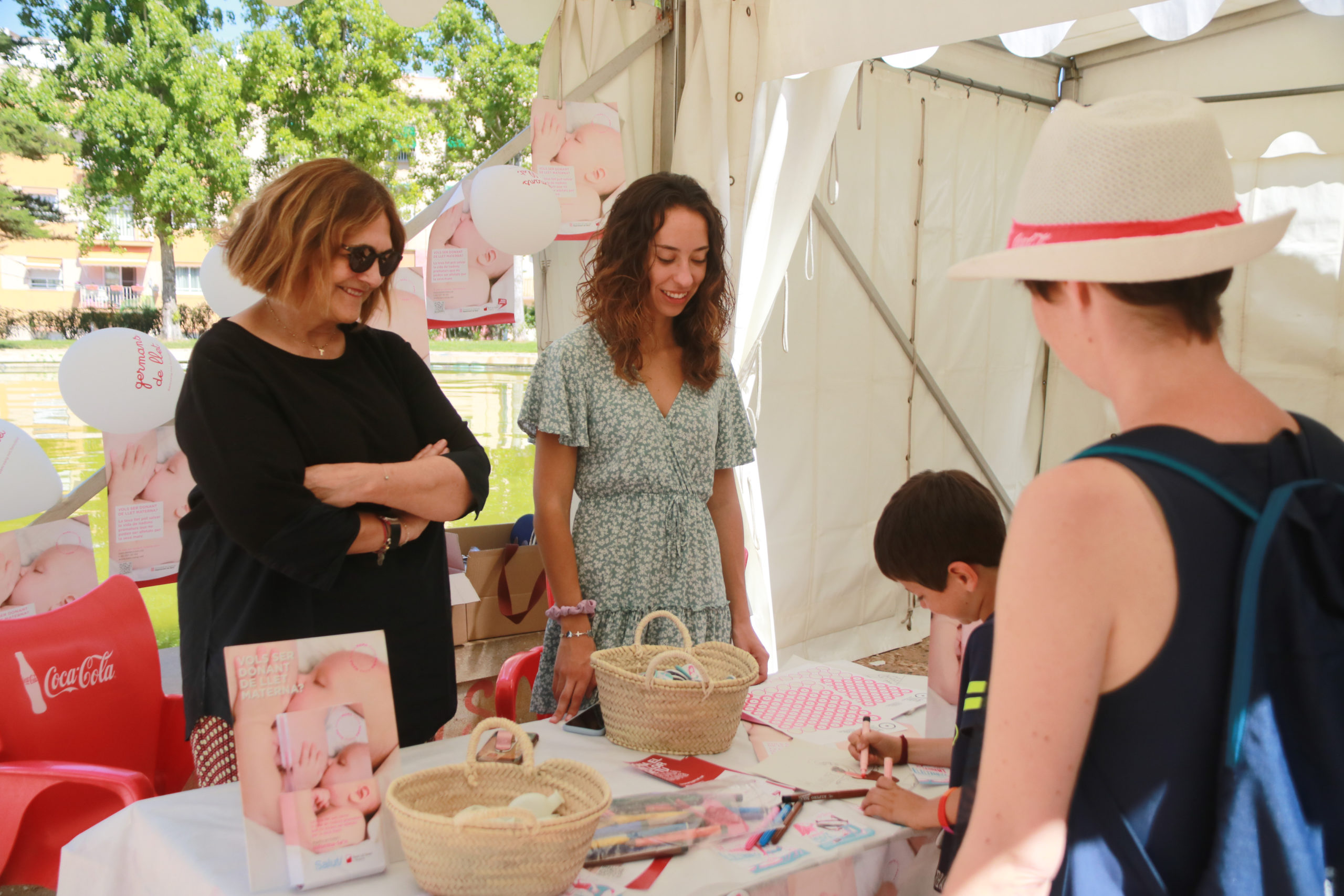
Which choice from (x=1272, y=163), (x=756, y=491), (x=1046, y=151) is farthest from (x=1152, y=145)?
(x=1272, y=163)

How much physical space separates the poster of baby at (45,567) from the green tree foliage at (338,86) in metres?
4.18

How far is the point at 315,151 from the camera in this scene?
6.50 metres

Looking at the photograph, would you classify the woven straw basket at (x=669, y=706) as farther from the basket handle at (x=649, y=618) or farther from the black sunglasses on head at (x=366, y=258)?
the black sunglasses on head at (x=366, y=258)

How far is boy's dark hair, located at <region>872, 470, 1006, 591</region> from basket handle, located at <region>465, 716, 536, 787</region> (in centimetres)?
58

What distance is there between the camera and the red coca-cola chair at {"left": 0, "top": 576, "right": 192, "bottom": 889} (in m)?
1.78

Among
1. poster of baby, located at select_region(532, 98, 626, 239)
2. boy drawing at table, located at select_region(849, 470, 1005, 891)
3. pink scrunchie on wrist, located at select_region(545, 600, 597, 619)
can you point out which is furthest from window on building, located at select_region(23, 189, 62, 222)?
boy drawing at table, located at select_region(849, 470, 1005, 891)

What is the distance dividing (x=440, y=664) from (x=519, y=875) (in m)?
0.67

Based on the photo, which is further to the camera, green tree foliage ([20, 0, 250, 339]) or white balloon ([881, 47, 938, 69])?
green tree foliage ([20, 0, 250, 339])

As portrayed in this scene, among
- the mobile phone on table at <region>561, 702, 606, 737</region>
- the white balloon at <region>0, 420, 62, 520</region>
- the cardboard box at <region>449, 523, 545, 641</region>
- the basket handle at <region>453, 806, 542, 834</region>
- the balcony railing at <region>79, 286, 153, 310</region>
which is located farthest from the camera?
the balcony railing at <region>79, 286, 153, 310</region>

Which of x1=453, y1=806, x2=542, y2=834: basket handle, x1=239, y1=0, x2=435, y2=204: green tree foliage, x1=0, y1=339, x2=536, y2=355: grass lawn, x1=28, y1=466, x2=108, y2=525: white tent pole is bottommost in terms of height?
x1=453, y1=806, x2=542, y2=834: basket handle

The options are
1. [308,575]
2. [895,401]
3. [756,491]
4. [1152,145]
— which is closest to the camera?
[1152,145]

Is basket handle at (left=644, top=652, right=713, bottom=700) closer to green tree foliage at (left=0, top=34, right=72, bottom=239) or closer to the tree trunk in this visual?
the tree trunk

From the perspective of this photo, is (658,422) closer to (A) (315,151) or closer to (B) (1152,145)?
(B) (1152,145)

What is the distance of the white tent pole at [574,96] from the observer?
296 cm
